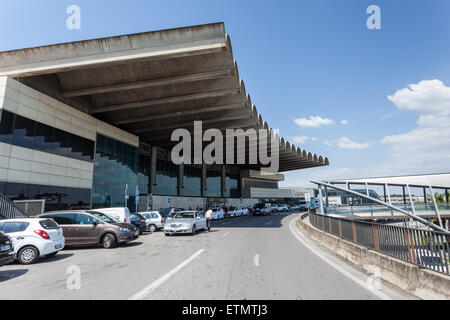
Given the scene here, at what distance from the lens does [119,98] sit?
24.3 m

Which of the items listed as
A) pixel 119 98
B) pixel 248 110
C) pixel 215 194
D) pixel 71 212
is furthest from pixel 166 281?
pixel 215 194

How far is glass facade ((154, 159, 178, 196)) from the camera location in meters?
41.0

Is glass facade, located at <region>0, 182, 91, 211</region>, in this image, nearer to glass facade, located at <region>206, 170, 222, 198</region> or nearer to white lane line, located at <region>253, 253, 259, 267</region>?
white lane line, located at <region>253, 253, 259, 267</region>

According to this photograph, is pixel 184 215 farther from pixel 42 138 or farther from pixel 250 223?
pixel 42 138

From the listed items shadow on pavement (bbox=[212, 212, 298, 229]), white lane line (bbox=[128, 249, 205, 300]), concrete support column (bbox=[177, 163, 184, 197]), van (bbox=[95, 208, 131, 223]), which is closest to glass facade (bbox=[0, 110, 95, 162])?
van (bbox=[95, 208, 131, 223])

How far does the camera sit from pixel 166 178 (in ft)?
140

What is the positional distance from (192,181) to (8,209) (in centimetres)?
3624

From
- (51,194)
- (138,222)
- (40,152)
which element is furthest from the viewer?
(51,194)

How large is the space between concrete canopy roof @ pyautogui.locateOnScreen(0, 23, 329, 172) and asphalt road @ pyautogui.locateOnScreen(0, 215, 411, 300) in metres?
13.7

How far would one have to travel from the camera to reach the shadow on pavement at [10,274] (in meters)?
6.54

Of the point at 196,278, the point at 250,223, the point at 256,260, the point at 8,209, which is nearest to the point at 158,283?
→ the point at 196,278
